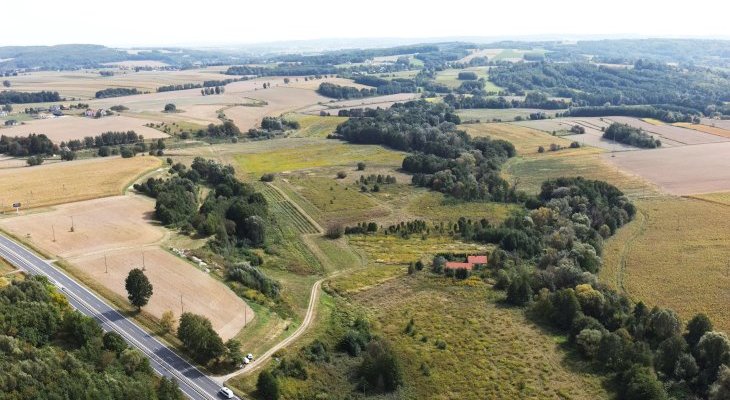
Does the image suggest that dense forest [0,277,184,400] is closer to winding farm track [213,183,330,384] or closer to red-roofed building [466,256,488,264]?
winding farm track [213,183,330,384]

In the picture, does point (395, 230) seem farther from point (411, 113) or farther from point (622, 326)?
point (411, 113)

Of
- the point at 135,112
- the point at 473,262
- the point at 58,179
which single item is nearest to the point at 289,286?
the point at 473,262

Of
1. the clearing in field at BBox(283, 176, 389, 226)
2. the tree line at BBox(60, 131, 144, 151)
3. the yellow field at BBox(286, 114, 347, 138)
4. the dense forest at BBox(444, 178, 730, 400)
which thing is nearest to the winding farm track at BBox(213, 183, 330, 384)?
the clearing in field at BBox(283, 176, 389, 226)

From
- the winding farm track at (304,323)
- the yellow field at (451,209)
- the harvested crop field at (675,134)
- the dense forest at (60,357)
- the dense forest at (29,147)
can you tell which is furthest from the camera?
the harvested crop field at (675,134)

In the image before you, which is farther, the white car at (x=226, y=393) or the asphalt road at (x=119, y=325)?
the asphalt road at (x=119, y=325)

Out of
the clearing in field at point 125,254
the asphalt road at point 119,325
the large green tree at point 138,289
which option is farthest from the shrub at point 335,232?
the asphalt road at point 119,325

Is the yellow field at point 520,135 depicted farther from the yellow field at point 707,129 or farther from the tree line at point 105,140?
the tree line at point 105,140

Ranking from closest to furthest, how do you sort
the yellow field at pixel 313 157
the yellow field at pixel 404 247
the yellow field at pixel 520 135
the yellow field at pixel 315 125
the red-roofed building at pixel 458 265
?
the red-roofed building at pixel 458 265
the yellow field at pixel 404 247
the yellow field at pixel 313 157
the yellow field at pixel 520 135
the yellow field at pixel 315 125
